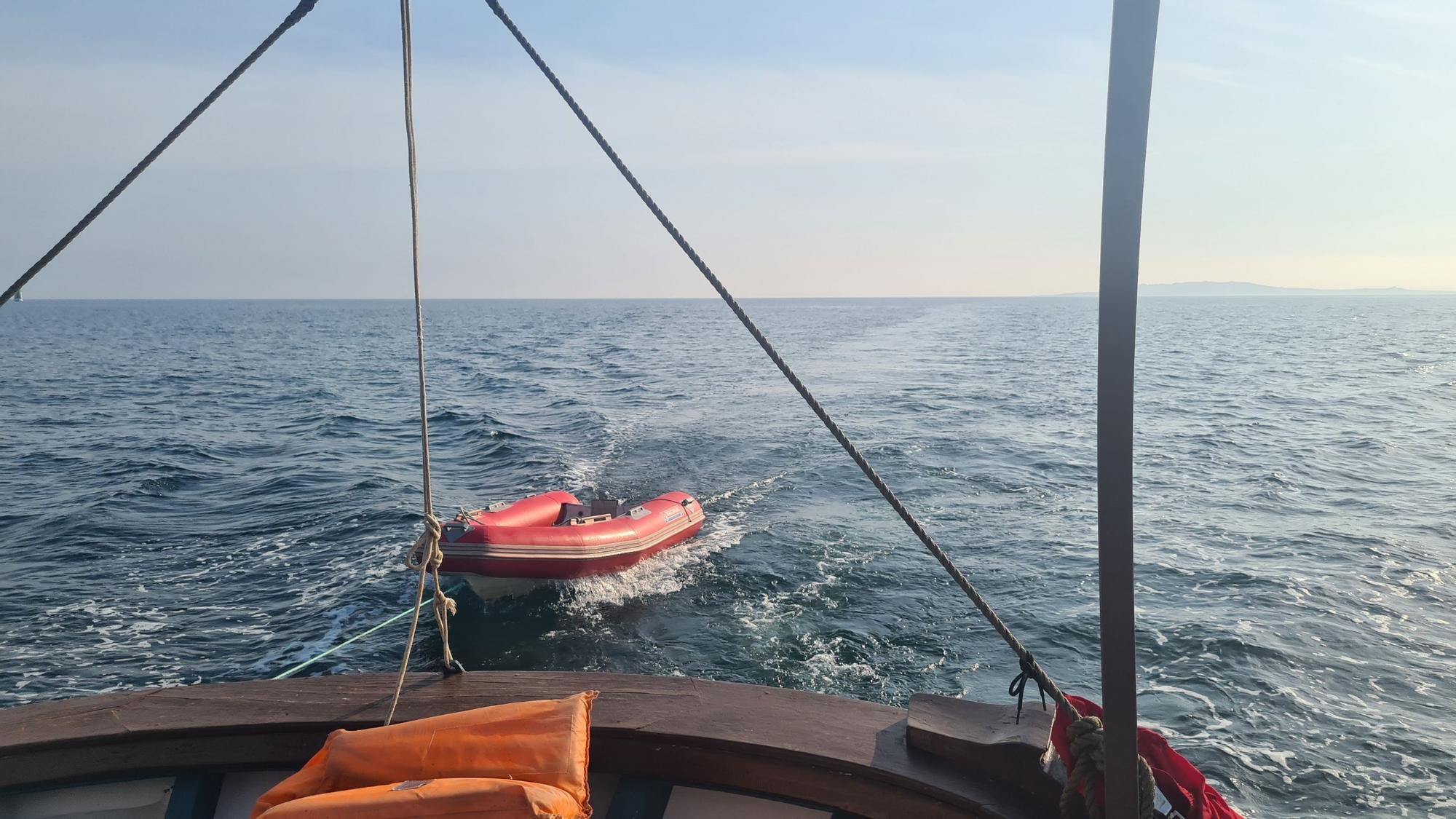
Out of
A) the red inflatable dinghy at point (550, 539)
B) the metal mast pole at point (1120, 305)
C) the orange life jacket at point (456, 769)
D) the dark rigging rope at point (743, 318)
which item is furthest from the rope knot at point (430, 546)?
the red inflatable dinghy at point (550, 539)

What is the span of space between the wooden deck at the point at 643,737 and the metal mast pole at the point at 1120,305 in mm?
668

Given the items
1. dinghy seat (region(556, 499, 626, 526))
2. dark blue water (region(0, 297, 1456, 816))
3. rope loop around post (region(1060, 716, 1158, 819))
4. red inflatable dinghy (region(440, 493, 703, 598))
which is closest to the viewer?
rope loop around post (region(1060, 716, 1158, 819))

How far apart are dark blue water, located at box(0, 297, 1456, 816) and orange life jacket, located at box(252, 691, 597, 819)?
6.37m

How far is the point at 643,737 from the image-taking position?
7.06ft

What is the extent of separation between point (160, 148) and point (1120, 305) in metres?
2.32

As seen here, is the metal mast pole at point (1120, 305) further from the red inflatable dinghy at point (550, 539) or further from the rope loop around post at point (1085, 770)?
the red inflatable dinghy at point (550, 539)

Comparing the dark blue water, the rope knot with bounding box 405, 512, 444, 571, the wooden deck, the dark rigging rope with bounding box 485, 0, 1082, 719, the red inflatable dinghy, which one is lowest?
the dark blue water

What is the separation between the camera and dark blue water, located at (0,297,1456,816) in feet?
27.1

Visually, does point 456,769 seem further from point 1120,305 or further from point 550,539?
point 550,539

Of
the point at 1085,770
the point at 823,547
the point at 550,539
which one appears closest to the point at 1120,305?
the point at 1085,770

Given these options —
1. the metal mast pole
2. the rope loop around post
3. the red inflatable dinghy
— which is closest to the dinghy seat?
the red inflatable dinghy

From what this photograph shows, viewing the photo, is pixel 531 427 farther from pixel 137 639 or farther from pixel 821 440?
pixel 137 639

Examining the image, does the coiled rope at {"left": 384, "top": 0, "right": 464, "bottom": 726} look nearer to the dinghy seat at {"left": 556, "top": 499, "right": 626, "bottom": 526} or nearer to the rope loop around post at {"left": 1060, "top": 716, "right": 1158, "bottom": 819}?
the rope loop around post at {"left": 1060, "top": 716, "right": 1158, "bottom": 819}

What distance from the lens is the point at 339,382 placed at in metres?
34.4
